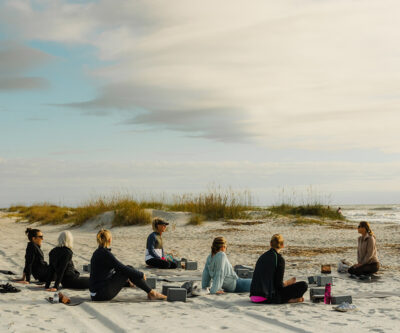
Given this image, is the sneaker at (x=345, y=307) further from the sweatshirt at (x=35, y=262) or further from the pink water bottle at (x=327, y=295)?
the sweatshirt at (x=35, y=262)

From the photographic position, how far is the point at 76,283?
865 cm

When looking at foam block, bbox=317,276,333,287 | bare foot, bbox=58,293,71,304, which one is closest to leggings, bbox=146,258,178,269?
foam block, bbox=317,276,333,287

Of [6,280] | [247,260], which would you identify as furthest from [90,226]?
[6,280]

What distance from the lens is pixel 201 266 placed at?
12125 millimetres

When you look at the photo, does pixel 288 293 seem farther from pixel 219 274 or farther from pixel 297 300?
pixel 219 274

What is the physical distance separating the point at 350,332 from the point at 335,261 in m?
7.23

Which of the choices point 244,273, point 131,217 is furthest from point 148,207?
point 244,273

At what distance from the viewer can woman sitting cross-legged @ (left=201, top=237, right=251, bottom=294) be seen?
8086 millimetres

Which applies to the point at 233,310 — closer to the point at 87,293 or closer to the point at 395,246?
the point at 87,293

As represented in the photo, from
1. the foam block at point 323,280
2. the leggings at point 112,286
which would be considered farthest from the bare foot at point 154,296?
the foam block at point 323,280

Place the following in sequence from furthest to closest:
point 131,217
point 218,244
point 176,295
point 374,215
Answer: point 374,215 < point 131,217 < point 218,244 < point 176,295

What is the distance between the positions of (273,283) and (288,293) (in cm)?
26

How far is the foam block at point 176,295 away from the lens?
7.80 m

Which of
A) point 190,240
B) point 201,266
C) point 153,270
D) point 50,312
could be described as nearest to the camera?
point 50,312
